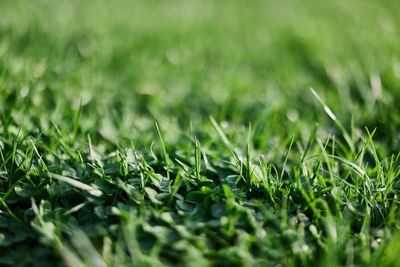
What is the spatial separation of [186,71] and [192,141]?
101 centimetres

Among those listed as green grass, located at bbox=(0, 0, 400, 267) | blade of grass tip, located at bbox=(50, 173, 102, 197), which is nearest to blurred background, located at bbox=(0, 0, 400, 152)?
green grass, located at bbox=(0, 0, 400, 267)

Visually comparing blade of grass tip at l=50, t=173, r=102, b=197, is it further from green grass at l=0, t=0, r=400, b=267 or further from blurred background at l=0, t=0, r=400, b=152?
blurred background at l=0, t=0, r=400, b=152

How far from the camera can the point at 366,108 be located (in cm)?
Result: 199

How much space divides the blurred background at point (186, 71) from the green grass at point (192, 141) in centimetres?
1

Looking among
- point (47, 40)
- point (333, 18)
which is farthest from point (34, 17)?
point (333, 18)

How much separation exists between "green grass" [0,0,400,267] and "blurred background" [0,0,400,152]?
0.04ft

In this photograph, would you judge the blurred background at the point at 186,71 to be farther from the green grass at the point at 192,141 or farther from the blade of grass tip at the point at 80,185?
the blade of grass tip at the point at 80,185

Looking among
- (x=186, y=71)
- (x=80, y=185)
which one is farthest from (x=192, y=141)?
(x=186, y=71)

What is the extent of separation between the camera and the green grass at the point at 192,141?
1091 mm

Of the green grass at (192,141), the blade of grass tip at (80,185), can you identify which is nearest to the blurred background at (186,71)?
the green grass at (192,141)

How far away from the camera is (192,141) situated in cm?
154

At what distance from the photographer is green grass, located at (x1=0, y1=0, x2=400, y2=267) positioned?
1.09 metres

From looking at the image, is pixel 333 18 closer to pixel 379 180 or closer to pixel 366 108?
pixel 366 108

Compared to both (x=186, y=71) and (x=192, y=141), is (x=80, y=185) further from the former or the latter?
(x=186, y=71)
